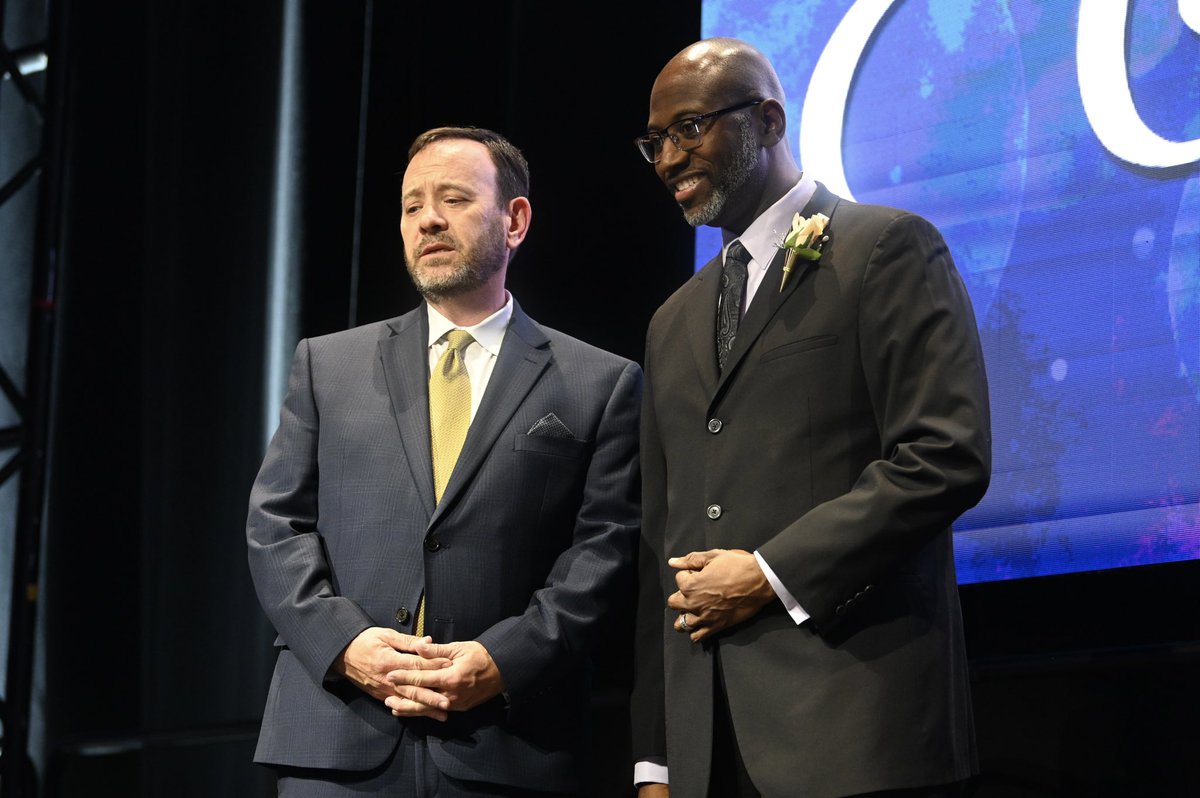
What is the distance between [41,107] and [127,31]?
1.45 feet

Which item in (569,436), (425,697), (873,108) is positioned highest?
(873,108)

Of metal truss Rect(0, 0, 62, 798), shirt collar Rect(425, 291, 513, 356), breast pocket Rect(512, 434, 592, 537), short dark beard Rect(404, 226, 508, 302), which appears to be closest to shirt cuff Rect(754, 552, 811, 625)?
breast pocket Rect(512, 434, 592, 537)

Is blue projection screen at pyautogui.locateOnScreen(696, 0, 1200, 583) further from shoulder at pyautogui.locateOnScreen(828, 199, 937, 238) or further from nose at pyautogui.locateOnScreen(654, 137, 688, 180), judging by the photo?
nose at pyautogui.locateOnScreen(654, 137, 688, 180)

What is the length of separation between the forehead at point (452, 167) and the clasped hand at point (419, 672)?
0.94m

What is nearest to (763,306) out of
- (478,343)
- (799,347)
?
(799,347)

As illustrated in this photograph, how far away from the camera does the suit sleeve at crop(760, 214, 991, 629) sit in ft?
6.55

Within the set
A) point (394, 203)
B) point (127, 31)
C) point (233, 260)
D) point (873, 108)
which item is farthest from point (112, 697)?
point (873, 108)

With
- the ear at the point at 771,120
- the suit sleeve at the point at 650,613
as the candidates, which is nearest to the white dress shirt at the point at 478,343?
the suit sleeve at the point at 650,613

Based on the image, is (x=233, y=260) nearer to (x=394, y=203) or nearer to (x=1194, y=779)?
(x=394, y=203)

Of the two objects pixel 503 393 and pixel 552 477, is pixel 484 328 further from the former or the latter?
pixel 552 477

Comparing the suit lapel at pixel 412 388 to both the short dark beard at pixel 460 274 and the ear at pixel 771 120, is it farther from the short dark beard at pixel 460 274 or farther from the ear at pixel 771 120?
the ear at pixel 771 120

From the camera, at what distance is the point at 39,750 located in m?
4.16

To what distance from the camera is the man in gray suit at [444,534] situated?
7.82ft

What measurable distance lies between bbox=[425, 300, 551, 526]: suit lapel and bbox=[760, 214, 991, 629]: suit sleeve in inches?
26.2
